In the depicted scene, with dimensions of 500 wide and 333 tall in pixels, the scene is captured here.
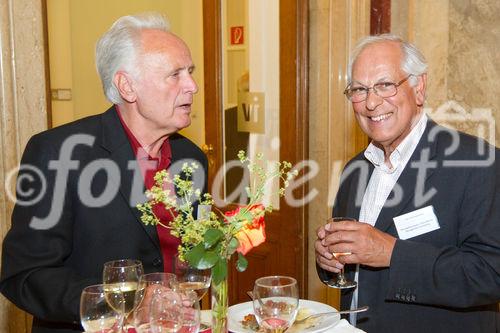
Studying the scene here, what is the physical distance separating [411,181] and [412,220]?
0.14 m

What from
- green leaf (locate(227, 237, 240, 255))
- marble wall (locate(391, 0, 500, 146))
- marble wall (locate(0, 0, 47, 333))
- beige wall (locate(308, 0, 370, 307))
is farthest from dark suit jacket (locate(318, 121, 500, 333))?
beige wall (locate(308, 0, 370, 307))

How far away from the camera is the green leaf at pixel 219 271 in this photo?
157cm

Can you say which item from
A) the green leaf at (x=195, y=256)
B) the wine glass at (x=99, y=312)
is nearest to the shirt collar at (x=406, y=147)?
the green leaf at (x=195, y=256)

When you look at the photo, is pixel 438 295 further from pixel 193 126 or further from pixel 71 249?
pixel 193 126

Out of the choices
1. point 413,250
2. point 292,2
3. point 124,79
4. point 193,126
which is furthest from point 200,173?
point 193,126

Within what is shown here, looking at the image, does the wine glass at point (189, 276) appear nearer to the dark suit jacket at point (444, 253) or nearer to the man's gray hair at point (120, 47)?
the dark suit jacket at point (444, 253)

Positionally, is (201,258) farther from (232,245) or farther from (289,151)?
(289,151)

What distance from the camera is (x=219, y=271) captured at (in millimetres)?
1570

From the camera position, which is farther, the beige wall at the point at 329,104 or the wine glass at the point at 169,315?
the beige wall at the point at 329,104

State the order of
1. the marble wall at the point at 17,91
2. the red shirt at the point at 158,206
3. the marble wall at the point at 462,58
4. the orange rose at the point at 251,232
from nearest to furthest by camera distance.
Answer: the orange rose at the point at 251,232
the red shirt at the point at 158,206
the marble wall at the point at 17,91
the marble wall at the point at 462,58

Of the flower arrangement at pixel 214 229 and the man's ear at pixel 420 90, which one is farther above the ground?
the man's ear at pixel 420 90

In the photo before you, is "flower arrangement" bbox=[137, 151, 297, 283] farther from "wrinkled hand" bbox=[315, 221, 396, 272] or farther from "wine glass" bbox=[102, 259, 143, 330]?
"wrinkled hand" bbox=[315, 221, 396, 272]

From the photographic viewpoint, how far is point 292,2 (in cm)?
418

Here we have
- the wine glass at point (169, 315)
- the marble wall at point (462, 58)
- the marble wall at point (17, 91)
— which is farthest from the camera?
the marble wall at point (462, 58)
